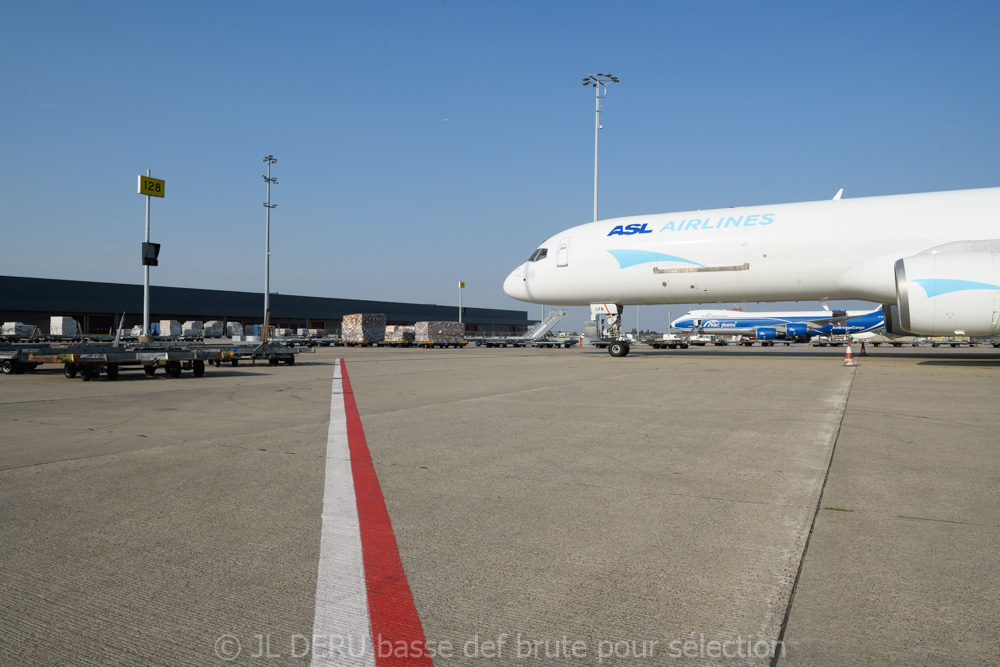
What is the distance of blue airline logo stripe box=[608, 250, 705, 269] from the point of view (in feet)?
68.6

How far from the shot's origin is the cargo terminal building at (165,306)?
52.0 meters

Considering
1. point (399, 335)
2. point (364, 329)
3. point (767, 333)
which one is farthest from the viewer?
point (767, 333)

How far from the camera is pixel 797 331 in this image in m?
62.2

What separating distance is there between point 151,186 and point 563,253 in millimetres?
16445

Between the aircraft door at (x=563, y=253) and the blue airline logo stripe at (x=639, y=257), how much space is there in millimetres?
1797

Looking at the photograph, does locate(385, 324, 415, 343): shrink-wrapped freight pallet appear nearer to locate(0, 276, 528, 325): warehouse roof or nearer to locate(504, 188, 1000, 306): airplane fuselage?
locate(504, 188, 1000, 306): airplane fuselage

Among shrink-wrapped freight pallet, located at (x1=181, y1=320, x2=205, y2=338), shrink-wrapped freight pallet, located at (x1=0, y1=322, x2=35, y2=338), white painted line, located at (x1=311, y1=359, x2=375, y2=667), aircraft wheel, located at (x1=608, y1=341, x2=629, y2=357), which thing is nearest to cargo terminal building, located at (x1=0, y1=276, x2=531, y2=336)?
shrink-wrapped freight pallet, located at (x1=181, y1=320, x2=205, y2=338)

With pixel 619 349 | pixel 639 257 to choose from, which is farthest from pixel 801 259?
pixel 619 349

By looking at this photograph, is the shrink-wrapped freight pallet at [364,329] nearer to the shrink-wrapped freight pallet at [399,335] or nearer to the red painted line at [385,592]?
the shrink-wrapped freight pallet at [399,335]

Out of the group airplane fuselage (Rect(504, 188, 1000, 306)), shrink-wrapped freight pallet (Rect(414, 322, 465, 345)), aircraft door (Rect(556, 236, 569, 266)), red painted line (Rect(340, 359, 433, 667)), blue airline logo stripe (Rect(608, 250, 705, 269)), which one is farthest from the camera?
shrink-wrapped freight pallet (Rect(414, 322, 465, 345))

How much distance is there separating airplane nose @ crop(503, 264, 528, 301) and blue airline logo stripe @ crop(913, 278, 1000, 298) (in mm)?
13223

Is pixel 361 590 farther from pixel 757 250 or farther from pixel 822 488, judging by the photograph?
pixel 757 250

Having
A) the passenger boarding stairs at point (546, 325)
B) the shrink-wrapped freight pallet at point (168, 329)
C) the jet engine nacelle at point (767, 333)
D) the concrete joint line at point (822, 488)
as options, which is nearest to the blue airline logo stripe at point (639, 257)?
the concrete joint line at point (822, 488)

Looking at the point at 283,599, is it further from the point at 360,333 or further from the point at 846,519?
the point at 360,333
